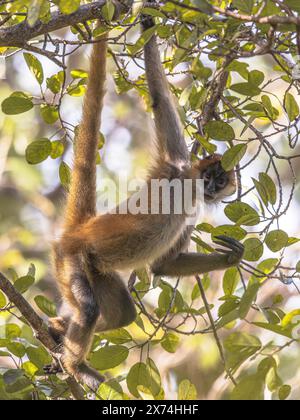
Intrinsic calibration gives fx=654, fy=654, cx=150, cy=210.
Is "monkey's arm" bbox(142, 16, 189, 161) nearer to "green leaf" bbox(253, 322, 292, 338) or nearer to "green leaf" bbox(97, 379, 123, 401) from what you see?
"green leaf" bbox(97, 379, 123, 401)

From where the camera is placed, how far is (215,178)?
4.91 m

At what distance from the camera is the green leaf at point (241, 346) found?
2822 millimetres

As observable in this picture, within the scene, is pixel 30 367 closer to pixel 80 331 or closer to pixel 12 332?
pixel 12 332

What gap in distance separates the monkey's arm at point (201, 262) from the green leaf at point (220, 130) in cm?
77

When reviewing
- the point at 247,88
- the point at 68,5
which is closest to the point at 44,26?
the point at 68,5

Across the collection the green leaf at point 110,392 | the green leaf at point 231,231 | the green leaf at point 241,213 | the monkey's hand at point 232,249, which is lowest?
the green leaf at point 110,392

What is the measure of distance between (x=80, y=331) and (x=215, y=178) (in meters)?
1.51

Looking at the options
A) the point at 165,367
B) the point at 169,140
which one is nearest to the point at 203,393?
the point at 165,367

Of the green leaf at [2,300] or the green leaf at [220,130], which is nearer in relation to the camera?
the green leaf at [220,130]

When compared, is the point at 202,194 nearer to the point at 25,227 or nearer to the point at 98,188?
the point at 98,188

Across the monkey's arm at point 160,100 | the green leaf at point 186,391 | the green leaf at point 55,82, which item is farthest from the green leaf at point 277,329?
the green leaf at point 55,82

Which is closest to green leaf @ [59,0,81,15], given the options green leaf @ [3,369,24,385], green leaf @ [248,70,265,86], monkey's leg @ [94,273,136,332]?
green leaf @ [248,70,265,86]

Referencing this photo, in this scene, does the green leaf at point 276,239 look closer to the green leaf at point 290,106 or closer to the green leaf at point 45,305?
the green leaf at point 290,106
